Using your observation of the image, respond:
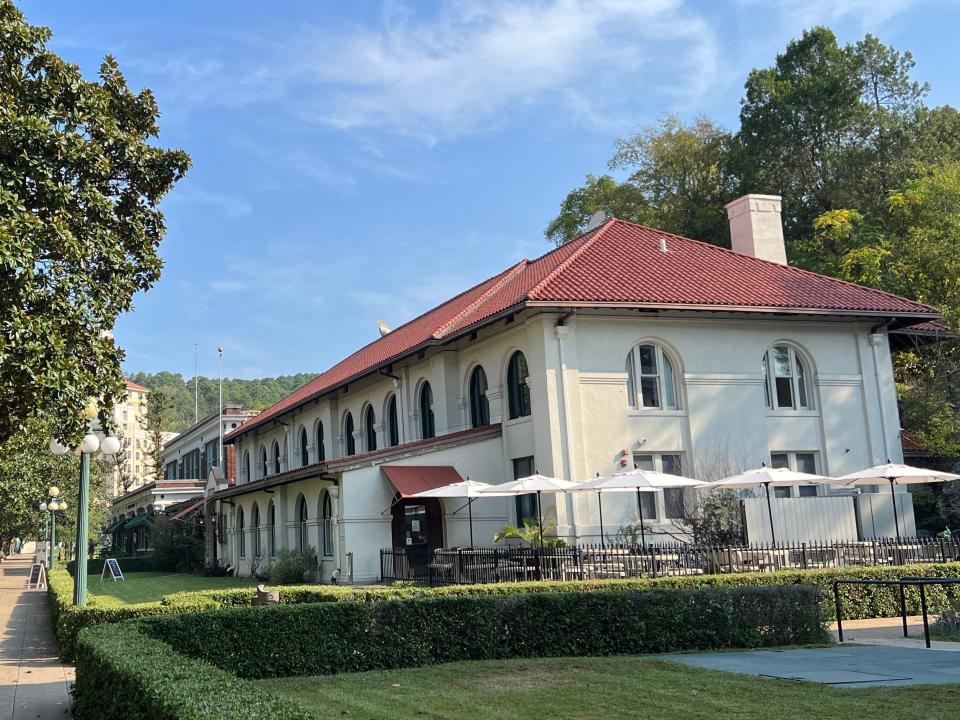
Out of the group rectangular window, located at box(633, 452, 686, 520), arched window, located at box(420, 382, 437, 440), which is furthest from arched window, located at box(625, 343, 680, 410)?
arched window, located at box(420, 382, 437, 440)

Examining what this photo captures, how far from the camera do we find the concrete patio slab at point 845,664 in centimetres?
1145

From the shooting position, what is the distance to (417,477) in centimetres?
2519

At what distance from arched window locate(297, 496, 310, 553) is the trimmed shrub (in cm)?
1803

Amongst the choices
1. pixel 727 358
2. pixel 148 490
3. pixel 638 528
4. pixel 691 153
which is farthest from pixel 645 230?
pixel 148 490

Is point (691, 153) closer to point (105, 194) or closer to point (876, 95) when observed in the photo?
point (876, 95)

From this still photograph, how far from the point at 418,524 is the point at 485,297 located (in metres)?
7.92

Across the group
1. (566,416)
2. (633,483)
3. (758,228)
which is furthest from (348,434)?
(633,483)

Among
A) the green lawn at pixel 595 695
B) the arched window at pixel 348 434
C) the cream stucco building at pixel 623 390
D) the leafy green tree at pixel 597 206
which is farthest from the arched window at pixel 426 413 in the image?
the leafy green tree at pixel 597 206

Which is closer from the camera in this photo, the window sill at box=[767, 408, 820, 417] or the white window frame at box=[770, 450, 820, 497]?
the white window frame at box=[770, 450, 820, 497]

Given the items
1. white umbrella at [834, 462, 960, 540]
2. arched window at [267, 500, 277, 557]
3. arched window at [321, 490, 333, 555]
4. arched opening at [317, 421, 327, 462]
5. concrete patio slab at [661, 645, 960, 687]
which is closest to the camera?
concrete patio slab at [661, 645, 960, 687]

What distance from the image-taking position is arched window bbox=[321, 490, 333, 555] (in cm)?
2922

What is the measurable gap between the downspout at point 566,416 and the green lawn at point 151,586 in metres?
14.2

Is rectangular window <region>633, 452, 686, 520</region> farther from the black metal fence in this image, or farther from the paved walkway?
the paved walkway

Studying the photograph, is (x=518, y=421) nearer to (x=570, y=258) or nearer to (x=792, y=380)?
(x=570, y=258)
